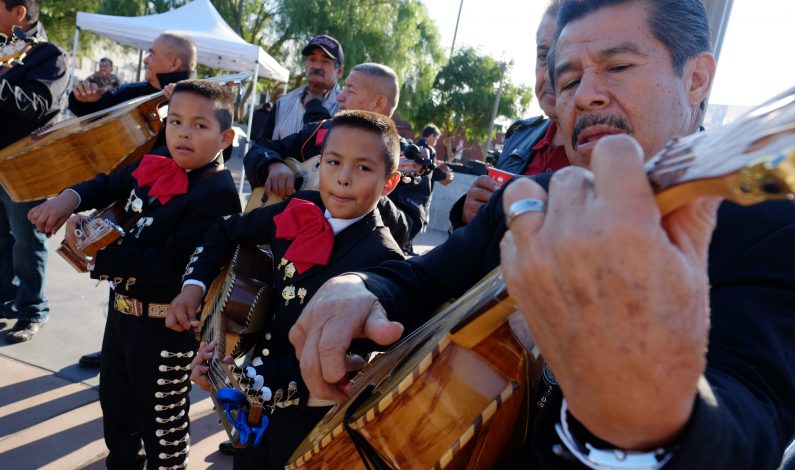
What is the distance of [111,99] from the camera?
4203 millimetres

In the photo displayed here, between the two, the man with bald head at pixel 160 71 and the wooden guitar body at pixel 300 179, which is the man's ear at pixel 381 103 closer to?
the wooden guitar body at pixel 300 179

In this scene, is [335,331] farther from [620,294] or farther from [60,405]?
[60,405]

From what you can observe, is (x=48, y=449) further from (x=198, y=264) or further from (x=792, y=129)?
(x=792, y=129)

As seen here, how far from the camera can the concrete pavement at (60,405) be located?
3.01m

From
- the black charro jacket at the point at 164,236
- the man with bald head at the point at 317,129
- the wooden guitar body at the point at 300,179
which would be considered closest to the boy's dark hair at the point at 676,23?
the wooden guitar body at the point at 300,179

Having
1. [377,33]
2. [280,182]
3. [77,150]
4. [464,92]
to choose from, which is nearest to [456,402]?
[280,182]

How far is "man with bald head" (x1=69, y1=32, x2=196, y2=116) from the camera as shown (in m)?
3.84

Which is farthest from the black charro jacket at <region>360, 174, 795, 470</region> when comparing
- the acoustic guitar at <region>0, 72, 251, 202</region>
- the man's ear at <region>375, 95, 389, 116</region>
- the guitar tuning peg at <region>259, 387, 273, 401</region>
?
the acoustic guitar at <region>0, 72, 251, 202</region>

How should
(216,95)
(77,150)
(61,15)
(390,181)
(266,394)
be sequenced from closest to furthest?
(266,394) < (390,181) < (216,95) < (77,150) < (61,15)

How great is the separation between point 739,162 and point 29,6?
493 cm

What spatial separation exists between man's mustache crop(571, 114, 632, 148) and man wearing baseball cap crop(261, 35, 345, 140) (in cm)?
287

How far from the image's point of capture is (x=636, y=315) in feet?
2.07

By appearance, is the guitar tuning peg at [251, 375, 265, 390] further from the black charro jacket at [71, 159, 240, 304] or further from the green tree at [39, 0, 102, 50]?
the green tree at [39, 0, 102, 50]

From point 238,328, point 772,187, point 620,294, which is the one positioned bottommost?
point 238,328
